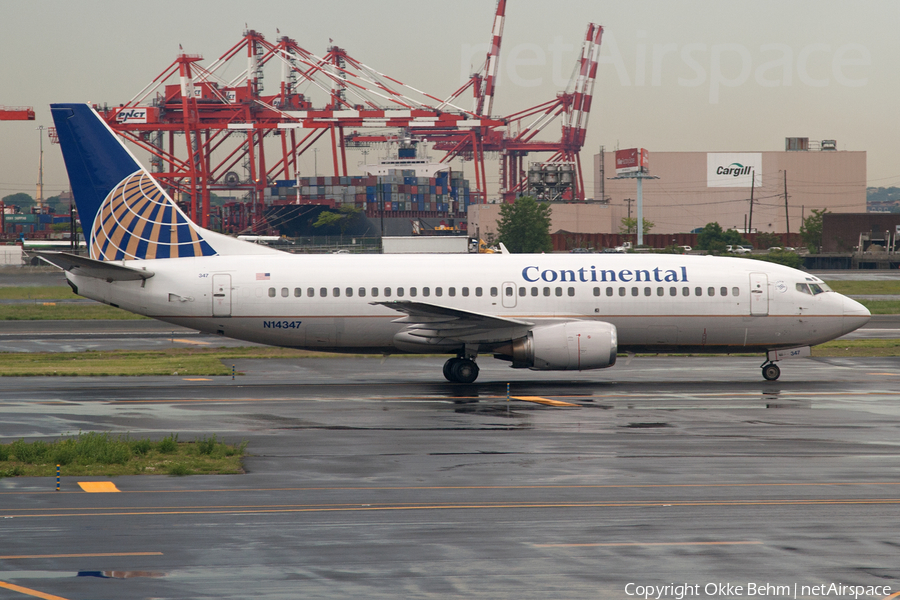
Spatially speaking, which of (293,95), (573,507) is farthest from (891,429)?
(293,95)

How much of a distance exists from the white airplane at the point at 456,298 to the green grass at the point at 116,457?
1026 centimetres

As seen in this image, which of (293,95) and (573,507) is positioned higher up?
(293,95)

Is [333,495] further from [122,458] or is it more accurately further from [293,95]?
[293,95]

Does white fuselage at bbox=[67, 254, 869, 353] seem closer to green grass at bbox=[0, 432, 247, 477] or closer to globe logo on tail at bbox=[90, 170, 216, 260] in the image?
globe logo on tail at bbox=[90, 170, 216, 260]

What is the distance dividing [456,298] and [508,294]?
166 cm

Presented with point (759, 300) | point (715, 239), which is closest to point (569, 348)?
point (759, 300)

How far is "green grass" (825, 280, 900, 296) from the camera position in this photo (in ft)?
233

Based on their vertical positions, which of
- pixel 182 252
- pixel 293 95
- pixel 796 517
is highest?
pixel 293 95

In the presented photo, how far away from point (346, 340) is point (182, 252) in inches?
244

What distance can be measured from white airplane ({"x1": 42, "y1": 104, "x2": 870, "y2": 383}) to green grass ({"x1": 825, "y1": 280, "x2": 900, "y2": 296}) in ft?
145

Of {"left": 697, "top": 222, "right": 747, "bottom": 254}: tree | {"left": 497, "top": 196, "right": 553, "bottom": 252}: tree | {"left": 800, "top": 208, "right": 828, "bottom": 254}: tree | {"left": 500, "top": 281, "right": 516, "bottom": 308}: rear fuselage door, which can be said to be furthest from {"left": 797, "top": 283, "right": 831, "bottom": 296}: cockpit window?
{"left": 800, "top": 208, "right": 828, "bottom": 254}: tree

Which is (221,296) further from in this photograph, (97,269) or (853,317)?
(853,317)

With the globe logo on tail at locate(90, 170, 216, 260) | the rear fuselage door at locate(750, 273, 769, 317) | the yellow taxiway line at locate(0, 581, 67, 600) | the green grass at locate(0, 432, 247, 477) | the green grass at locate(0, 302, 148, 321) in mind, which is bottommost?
the yellow taxiway line at locate(0, 581, 67, 600)

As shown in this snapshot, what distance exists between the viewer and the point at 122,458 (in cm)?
1752
